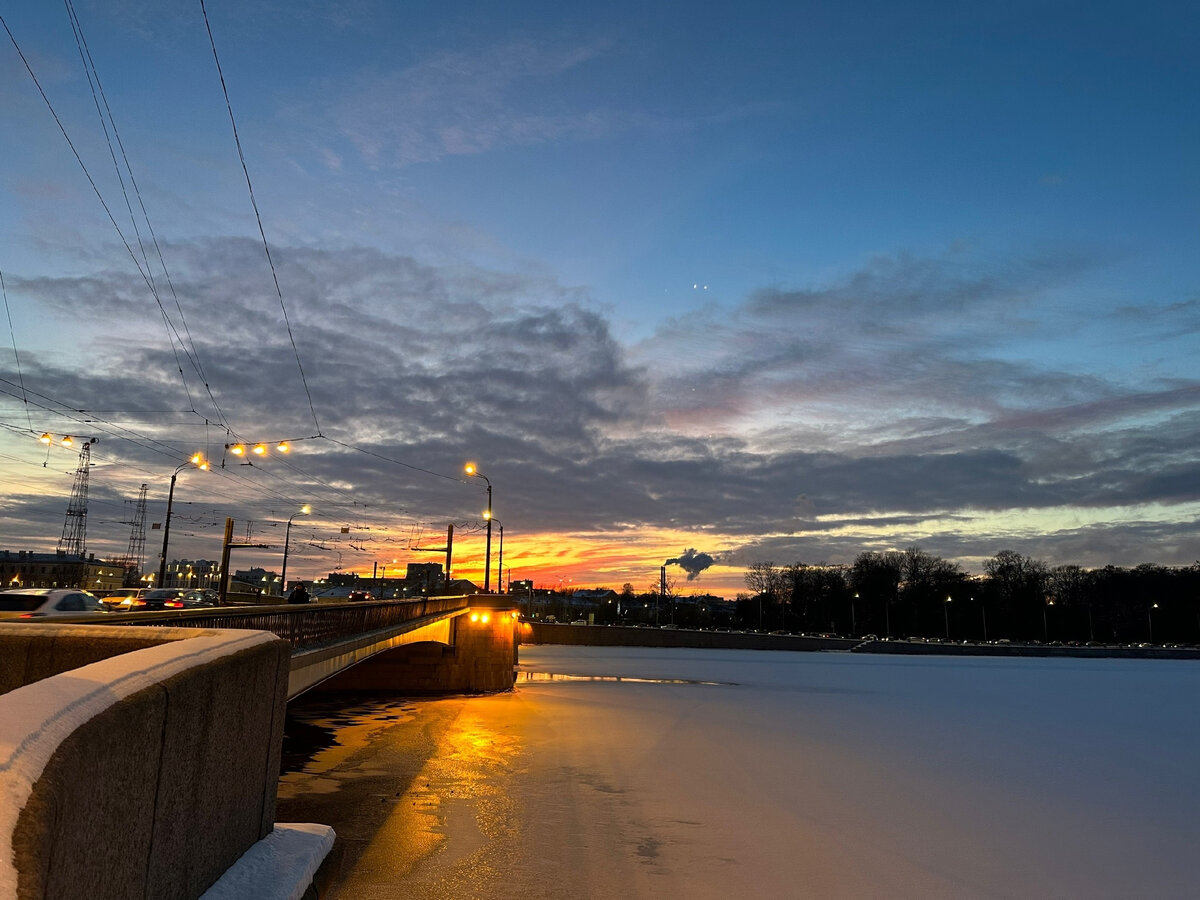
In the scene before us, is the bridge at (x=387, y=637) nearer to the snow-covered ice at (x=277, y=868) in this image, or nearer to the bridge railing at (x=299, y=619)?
the bridge railing at (x=299, y=619)

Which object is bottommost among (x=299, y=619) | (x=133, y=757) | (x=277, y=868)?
(x=277, y=868)

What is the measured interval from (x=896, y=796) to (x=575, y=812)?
31.2 feet

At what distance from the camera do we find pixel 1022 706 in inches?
2154

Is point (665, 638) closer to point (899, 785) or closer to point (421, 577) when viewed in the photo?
point (421, 577)

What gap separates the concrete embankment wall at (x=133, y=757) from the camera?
144 inches

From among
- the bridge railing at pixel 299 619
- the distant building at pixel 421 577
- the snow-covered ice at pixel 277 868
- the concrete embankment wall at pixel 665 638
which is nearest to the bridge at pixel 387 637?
the bridge railing at pixel 299 619

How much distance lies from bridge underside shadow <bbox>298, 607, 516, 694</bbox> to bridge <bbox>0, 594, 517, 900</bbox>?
155 feet

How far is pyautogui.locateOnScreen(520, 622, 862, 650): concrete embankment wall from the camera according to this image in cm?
13100

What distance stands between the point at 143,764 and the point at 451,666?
5427 cm

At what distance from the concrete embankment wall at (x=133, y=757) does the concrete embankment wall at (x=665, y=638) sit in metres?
126

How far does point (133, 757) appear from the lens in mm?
4695

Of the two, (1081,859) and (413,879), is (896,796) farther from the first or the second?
(413,879)

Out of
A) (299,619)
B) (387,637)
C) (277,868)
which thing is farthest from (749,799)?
(277,868)

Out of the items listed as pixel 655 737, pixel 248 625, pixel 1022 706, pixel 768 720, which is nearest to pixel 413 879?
pixel 248 625
